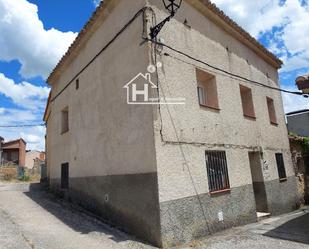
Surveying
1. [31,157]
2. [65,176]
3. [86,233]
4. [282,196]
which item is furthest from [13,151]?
[282,196]

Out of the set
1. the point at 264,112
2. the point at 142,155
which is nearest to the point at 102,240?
the point at 142,155

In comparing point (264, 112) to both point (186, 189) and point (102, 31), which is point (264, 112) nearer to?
point (186, 189)

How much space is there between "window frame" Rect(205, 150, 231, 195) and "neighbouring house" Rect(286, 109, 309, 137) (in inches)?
456

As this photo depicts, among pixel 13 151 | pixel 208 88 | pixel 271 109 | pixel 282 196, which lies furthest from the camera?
pixel 13 151

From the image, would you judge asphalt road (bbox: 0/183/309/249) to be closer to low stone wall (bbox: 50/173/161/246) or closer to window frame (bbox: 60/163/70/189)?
low stone wall (bbox: 50/173/161/246)

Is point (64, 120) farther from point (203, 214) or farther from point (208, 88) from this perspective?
point (203, 214)

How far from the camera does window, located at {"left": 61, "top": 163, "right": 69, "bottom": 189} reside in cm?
1055

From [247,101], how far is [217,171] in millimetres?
4053

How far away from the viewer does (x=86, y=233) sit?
6.35 meters

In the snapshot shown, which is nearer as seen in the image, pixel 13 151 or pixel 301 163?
pixel 301 163

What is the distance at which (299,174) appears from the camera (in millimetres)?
13070

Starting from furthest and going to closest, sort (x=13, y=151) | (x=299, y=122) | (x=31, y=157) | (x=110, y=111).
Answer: (x=31, y=157), (x=13, y=151), (x=299, y=122), (x=110, y=111)

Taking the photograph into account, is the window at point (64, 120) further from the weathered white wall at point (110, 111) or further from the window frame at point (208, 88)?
the window frame at point (208, 88)

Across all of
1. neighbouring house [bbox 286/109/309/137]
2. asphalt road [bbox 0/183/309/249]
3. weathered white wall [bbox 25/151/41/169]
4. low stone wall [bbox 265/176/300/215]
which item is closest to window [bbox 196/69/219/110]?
asphalt road [bbox 0/183/309/249]
